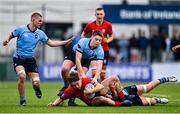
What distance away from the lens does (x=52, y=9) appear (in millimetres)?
38406

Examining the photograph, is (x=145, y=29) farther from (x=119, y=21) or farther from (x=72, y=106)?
(x=72, y=106)

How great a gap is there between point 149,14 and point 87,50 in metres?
17.0

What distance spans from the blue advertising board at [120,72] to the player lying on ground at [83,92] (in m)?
18.0

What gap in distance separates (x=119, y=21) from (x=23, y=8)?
294 inches

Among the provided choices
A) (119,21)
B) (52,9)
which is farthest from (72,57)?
(52,9)

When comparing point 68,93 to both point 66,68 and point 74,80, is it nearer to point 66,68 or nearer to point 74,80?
point 74,80

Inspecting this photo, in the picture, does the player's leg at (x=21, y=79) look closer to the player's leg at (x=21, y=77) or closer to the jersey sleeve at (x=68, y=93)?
the player's leg at (x=21, y=77)

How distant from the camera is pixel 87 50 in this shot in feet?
59.5

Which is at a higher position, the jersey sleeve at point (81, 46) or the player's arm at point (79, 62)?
the jersey sleeve at point (81, 46)

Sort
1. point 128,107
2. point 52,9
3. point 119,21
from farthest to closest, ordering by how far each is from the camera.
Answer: point 52,9, point 119,21, point 128,107

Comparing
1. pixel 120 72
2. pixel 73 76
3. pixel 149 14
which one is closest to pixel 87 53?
pixel 73 76

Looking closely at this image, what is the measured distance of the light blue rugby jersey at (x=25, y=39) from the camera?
18297 millimetres

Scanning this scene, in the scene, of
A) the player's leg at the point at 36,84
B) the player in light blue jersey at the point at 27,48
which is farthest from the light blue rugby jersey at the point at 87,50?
the player's leg at the point at 36,84

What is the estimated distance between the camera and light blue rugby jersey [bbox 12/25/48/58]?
60.0 ft
